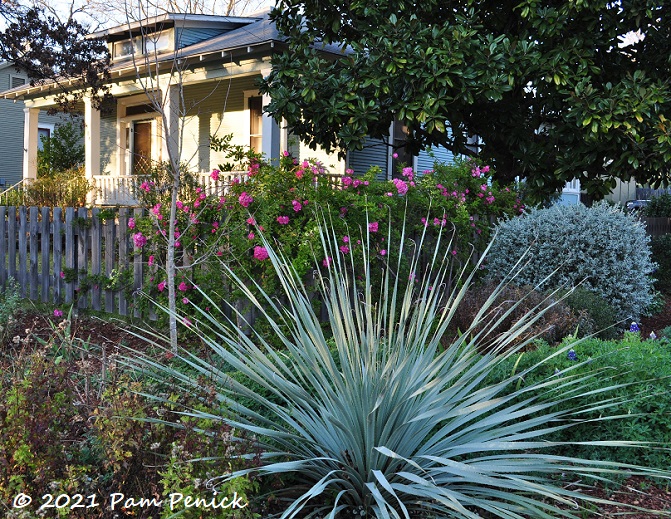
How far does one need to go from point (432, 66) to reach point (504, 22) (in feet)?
6.84

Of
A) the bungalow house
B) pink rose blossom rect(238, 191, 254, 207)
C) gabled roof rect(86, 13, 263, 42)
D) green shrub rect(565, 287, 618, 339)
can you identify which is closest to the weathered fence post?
pink rose blossom rect(238, 191, 254, 207)

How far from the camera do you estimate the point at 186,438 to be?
2447mm

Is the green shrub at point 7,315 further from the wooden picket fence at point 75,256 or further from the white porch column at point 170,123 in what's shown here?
the white porch column at point 170,123

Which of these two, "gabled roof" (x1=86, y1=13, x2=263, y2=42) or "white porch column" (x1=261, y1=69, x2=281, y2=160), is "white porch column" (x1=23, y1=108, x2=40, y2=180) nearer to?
"gabled roof" (x1=86, y1=13, x2=263, y2=42)

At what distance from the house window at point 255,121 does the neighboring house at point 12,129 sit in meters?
13.4

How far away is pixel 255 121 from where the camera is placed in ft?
50.6

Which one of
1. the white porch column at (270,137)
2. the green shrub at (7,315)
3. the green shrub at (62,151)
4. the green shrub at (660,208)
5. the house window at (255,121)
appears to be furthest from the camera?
the green shrub at (62,151)

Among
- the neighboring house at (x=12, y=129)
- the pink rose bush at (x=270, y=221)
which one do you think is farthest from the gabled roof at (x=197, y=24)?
the pink rose bush at (x=270, y=221)

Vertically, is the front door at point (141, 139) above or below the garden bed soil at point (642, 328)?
above

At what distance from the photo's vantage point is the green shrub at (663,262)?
10.0 metres

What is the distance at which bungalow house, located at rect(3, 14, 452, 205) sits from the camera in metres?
13.1

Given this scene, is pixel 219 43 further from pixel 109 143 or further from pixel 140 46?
pixel 109 143

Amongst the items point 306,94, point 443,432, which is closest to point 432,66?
point 306,94

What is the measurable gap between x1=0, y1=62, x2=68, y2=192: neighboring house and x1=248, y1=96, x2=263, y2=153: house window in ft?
→ 44.0
